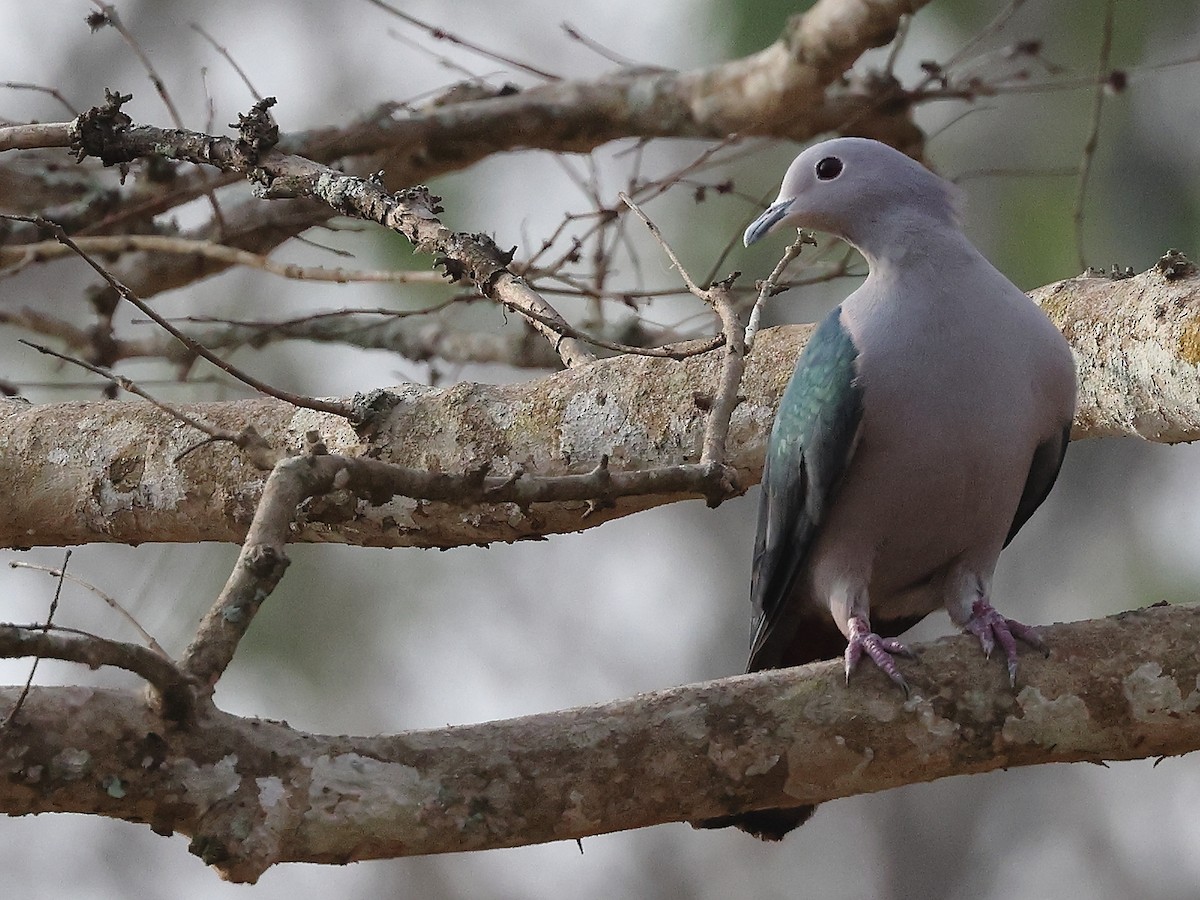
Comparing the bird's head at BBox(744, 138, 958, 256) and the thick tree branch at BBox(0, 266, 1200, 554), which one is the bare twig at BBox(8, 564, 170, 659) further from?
the bird's head at BBox(744, 138, 958, 256)

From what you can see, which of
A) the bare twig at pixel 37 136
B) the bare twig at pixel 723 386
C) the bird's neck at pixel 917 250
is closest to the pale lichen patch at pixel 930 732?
the bare twig at pixel 723 386

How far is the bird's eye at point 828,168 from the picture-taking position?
10.5 feet

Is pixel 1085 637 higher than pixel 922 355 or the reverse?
the reverse

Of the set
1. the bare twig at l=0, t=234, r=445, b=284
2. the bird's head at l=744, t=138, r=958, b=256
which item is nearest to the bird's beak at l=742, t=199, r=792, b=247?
the bird's head at l=744, t=138, r=958, b=256

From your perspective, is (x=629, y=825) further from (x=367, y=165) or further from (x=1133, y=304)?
(x=367, y=165)

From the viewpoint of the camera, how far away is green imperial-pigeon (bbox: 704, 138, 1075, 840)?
9.55 ft

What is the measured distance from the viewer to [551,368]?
183 inches

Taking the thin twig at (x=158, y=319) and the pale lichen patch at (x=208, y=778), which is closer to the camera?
the pale lichen patch at (x=208, y=778)

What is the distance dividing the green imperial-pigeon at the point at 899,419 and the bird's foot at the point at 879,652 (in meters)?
0.07

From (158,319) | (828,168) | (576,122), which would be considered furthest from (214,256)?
(828,168)

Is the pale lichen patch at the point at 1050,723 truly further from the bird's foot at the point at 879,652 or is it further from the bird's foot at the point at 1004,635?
the bird's foot at the point at 879,652

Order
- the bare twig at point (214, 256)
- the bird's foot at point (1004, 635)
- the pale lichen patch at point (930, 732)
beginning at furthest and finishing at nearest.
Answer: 1. the bare twig at point (214, 256)
2. the bird's foot at point (1004, 635)
3. the pale lichen patch at point (930, 732)

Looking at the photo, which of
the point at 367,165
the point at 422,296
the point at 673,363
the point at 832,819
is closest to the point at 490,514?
the point at 673,363

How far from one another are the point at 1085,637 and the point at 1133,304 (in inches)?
34.7
